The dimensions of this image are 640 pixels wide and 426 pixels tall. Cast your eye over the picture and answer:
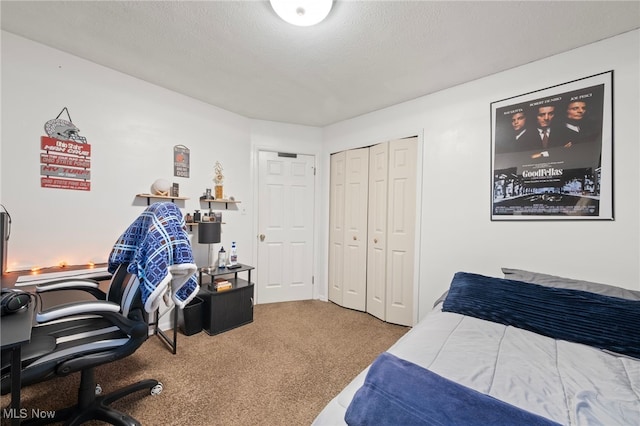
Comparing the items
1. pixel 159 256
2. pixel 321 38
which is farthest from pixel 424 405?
pixel 321 38

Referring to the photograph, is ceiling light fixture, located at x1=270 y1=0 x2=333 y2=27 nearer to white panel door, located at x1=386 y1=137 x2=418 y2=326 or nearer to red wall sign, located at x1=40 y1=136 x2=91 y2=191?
white panel door, located at x1=386 y1=137 x2=418 y2=326

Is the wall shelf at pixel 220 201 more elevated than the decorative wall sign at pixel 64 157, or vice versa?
the decorative wall sign at pixel 64 157

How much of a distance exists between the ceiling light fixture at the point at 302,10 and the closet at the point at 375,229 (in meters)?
1.69

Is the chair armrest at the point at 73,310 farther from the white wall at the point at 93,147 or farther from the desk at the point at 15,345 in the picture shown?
the white wall at the point at 93,147

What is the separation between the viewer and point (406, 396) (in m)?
0.84

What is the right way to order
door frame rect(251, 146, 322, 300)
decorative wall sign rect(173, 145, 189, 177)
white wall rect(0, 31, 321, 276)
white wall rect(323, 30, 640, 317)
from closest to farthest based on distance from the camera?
white wall rect(323, 30, 640, 317)
white wall rect(0, 31, 321, 276)
decorative wall sign rect(173, 145, 189, 177)
door frame rect(251, 146, 322, 300)

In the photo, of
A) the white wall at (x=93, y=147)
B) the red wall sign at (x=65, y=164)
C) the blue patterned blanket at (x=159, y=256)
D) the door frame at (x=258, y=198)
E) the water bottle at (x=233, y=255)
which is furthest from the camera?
the door frame at (x=258, y=198)

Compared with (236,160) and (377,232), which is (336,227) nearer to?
(377,232)

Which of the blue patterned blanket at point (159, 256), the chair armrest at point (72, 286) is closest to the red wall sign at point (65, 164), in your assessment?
the chair armrest at point (72, 286)

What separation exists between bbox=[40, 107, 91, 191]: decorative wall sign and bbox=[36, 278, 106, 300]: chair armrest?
3.11 ft

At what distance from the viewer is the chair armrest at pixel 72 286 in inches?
59.3

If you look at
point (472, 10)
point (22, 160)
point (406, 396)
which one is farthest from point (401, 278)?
point (22, 160)

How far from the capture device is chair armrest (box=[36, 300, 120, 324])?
118cm

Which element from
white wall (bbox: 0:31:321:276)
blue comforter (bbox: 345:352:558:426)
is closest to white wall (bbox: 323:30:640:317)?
blue comforter (bbox: 345:352:558:426)
